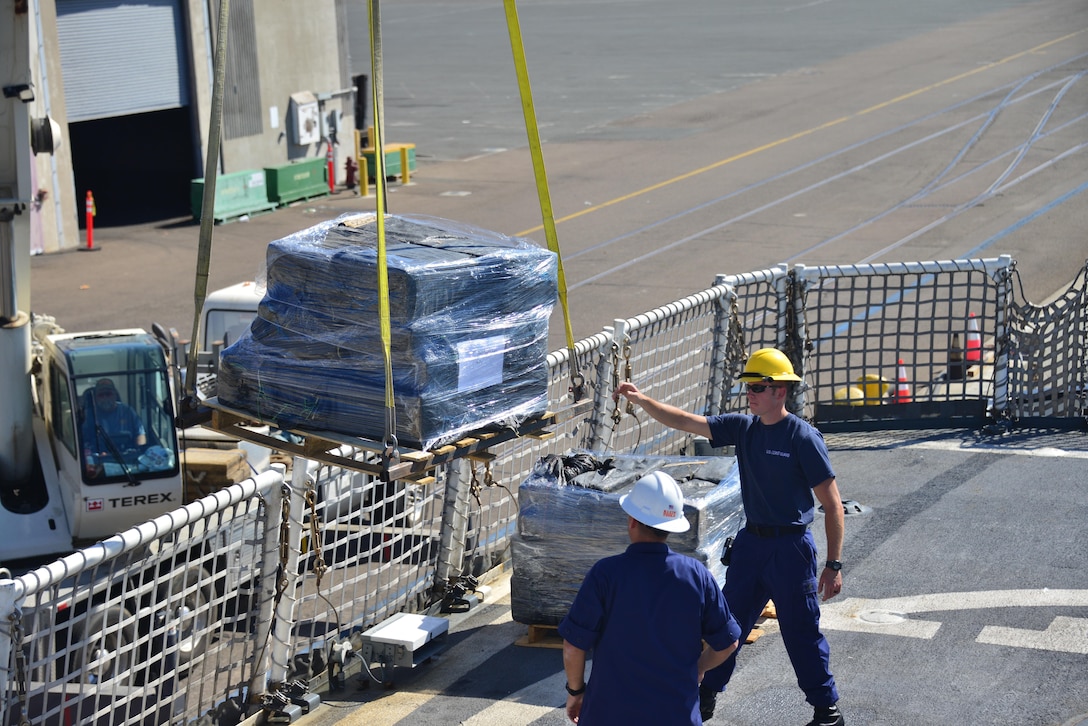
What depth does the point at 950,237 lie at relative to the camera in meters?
25.1

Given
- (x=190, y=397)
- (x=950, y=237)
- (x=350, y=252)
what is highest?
(x=350, y=252)

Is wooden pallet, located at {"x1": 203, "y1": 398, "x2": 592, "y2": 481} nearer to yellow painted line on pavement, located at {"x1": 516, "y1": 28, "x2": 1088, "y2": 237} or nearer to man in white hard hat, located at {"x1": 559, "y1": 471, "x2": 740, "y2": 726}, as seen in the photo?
man in white hard hat, located at {"x1": 559, "y1": 471, "x2": 740, "y2": 726}

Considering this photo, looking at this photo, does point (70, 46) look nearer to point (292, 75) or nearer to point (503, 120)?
point (292, 75)

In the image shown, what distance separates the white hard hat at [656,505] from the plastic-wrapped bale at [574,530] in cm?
195

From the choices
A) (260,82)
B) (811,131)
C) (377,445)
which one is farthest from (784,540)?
(811,131)

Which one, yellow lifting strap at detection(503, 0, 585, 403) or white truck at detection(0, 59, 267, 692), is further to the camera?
white truck at detection(0, 59, 267, 692)

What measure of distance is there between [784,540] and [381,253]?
2.58 meters

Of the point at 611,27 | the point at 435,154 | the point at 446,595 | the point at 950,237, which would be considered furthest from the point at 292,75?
the point at 611,27

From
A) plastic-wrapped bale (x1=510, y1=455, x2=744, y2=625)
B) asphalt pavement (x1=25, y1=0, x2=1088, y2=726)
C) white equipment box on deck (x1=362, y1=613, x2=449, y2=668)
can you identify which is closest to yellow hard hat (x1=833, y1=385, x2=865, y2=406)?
asphalt pavement (x1=25, y1=0, x2=1088, y2=726)

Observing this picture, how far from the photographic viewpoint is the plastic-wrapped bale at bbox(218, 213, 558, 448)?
604 cm

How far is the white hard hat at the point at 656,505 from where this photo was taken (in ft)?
17.2

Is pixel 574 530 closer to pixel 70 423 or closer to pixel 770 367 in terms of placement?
pixel 770 367

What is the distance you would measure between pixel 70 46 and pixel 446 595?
22.5 m

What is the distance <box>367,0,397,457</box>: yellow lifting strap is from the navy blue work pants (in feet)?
6.67
